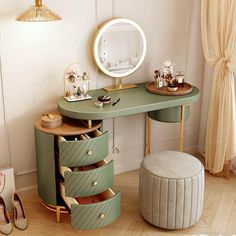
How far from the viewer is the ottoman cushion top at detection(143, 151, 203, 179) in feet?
9.94

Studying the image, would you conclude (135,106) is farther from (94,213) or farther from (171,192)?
(94,213)

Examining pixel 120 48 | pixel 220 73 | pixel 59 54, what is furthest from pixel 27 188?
pixel 220 73

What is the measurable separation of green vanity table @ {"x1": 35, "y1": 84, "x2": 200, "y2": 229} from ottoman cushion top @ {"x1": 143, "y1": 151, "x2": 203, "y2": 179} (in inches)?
11.4

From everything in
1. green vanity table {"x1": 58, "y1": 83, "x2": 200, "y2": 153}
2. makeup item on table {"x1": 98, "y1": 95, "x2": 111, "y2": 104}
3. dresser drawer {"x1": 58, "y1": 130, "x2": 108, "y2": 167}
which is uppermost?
makeup item on table {"x1": 98, "y1": 95, "x2": 111, "y2": 104}

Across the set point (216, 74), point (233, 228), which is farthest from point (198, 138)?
point (233, 228)

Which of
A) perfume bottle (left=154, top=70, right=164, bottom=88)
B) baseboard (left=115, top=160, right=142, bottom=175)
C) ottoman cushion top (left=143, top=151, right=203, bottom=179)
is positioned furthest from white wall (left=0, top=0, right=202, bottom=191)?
ottoman cushion top (left=143, top=151, right=203, bottom=179)

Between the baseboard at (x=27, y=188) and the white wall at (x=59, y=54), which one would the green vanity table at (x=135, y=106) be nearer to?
the white wall at (x=59, y=54)

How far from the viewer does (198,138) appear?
4207 millimetres

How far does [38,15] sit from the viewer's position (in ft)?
9.46

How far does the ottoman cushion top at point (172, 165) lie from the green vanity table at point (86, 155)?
11.4 inches

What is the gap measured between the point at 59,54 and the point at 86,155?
81cm

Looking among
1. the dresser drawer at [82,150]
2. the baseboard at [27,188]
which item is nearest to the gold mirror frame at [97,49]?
the dresser drawer at [82,150]

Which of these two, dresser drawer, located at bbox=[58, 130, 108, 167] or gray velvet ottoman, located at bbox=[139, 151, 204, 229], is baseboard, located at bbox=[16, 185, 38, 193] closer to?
dresser drawer, located at bbox=[58, 130, 108, 167]

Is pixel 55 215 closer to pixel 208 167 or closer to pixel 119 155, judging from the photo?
pixel 119 155
